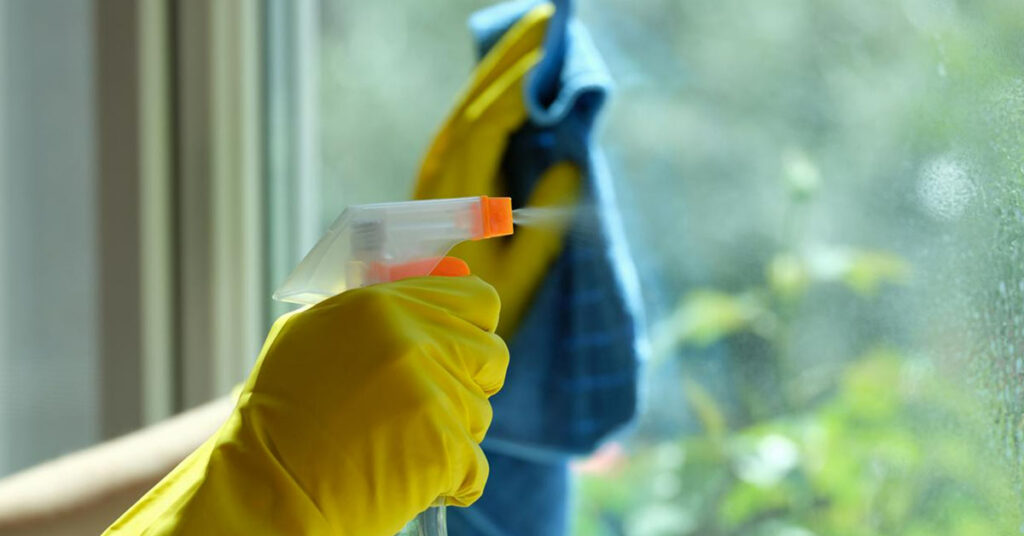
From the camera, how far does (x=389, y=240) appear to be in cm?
39

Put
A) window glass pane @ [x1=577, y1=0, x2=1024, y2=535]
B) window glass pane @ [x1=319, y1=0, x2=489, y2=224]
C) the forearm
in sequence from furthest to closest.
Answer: window glass pane @ [x1=319, y1=0, x2=489, y2=224] < the forearm < window glass pane @ [x1=577, y1=0, x2=1024, y2=535]

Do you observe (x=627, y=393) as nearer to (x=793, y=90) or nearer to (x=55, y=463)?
(x=793, y=90)

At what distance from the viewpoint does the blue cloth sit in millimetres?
669

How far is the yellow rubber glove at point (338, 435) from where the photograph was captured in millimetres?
371

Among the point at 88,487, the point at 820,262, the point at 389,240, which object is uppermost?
the point at 389,240

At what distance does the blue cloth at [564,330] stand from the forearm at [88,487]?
26cm

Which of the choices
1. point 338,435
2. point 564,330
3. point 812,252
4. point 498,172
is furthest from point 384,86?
point 338,435

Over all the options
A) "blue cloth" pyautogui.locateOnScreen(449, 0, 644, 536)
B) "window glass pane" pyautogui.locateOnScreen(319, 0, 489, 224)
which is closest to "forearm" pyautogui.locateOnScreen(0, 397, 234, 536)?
"blue cloth" pyautogui.locateOnScreen(449, 0, 644, 536)

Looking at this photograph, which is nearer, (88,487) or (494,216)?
(494,216)

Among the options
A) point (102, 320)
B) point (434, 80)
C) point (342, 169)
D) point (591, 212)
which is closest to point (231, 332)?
point (102, 320)

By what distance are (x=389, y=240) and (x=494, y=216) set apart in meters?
0.05

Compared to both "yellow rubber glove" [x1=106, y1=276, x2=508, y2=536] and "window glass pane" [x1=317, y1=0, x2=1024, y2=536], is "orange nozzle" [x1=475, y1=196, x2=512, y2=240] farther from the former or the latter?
"window glass pane" [x1=317, y1=0, x2=1024, y2=536]

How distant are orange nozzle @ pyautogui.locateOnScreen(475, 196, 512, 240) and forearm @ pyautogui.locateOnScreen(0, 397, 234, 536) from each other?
40cm

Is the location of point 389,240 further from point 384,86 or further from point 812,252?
point 384,86
